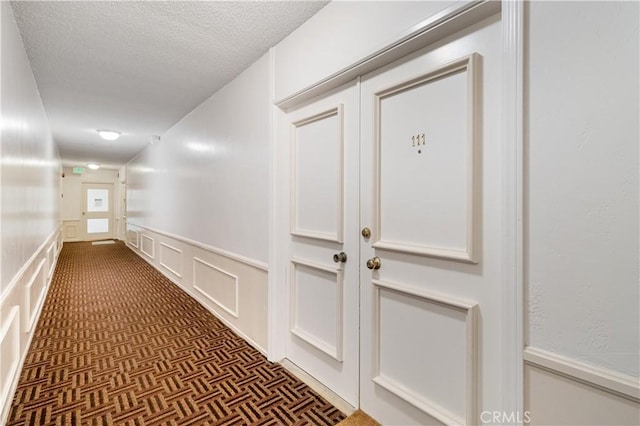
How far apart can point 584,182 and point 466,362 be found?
0.82 meters

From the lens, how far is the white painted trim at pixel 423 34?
1.16 metres

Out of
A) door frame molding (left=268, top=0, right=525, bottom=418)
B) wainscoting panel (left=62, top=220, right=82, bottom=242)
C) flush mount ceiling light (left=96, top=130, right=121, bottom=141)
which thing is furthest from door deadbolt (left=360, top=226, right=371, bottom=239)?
wainscoting panel (left=62, top=220, right=82, bottom=242)

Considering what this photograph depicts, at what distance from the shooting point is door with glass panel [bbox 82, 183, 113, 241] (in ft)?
32.7

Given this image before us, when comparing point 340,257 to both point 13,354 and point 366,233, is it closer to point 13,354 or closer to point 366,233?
point 366,233

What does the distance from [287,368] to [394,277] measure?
1.22 metres

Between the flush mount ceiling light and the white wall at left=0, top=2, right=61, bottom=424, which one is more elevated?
the flush mount ceiling light

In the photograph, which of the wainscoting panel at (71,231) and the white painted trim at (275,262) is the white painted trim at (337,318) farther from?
the wainscoting panel at (71,231)

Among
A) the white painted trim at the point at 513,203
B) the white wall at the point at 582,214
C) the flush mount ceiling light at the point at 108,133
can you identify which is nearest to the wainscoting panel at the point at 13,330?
the white painted trim at the point at 513,203

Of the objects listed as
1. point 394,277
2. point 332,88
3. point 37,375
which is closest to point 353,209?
point 394,277

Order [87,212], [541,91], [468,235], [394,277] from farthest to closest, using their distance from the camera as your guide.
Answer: [87,212]
[394,277]
[468,235]
[541,91]

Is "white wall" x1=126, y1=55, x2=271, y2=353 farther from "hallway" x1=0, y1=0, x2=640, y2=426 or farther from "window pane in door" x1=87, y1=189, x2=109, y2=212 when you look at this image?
"window pane in door" x1=87, y1=189, x2=109, y2=212

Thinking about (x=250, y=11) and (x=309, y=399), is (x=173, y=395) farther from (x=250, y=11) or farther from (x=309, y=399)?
(x=250, y=11)

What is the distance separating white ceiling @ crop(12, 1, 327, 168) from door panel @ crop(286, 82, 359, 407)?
2.07 ft

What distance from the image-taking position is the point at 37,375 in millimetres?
2088
